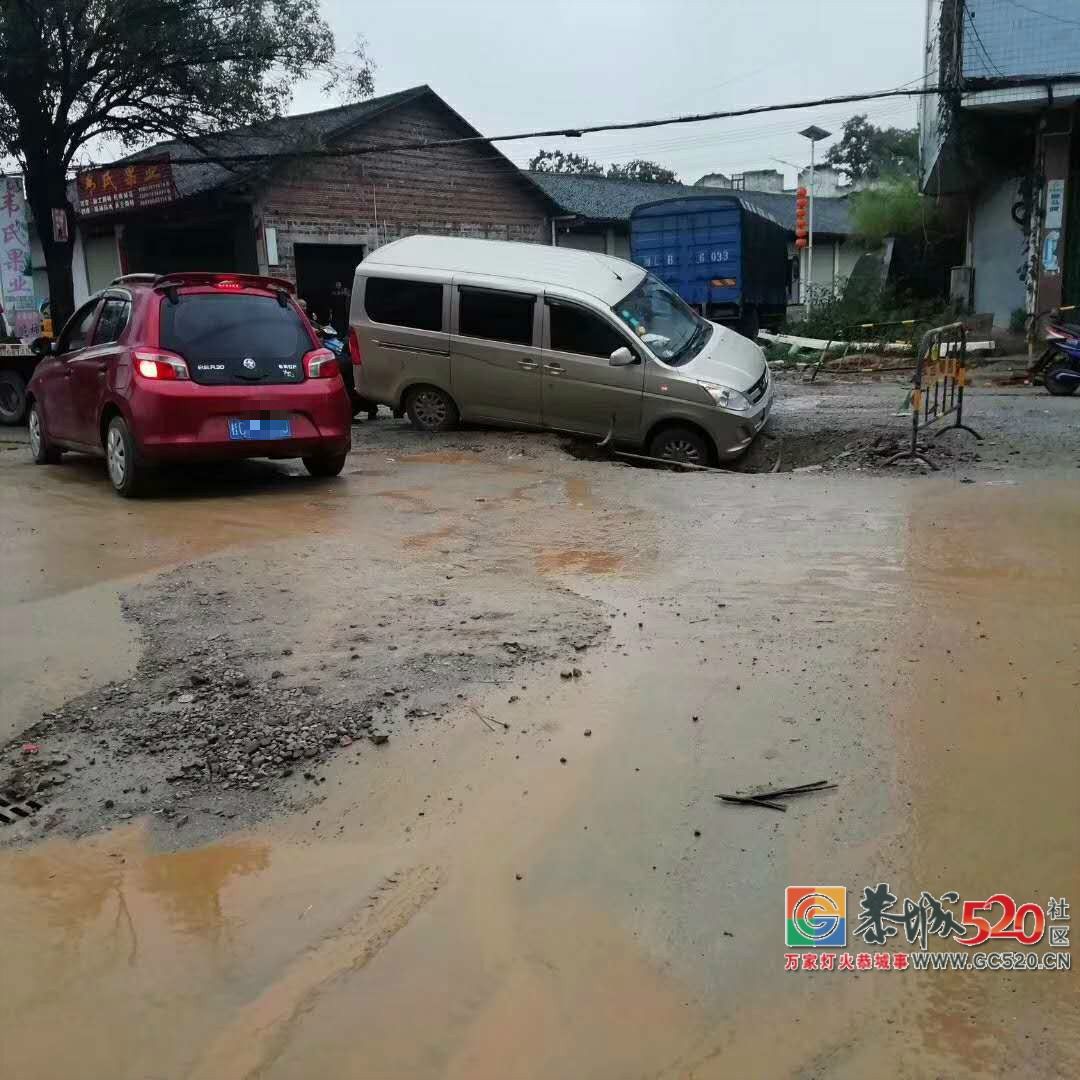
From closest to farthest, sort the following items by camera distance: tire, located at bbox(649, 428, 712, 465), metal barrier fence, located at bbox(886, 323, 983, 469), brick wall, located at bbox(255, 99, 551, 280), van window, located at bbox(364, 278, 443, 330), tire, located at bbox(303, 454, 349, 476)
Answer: metal barrier fence, located at bbox(886, 323, 983, 469), tire, located at bbox(303, 454, 349, 476), tire, located at bbox(649, 428, 712, 465), van window, located at bbox(364, 278, 443, 330), brick wall, located at bbox(255, 99, 551, 280)

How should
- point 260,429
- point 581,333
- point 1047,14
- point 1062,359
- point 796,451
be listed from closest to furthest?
1. point 260,429
2. point 581,333
3. point 796,451
4. point 1062,359
5. point 1047,14

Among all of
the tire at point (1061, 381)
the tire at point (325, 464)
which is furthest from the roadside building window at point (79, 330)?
the tire at point (1061, 381)

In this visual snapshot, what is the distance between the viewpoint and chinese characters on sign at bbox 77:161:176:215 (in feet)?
65.6

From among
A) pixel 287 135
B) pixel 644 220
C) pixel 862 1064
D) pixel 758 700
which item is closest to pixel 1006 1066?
pixel 862 1064

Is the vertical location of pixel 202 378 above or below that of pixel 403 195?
below

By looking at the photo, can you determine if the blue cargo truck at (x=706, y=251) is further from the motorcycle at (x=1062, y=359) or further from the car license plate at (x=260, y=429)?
the car license plate at (x=260, y=429)

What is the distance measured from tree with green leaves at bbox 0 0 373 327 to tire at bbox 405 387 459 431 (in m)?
8.27

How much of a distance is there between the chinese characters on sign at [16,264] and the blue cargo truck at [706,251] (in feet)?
35.7

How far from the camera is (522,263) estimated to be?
1060 cm

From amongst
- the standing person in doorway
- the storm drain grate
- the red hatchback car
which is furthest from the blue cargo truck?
the storm drain grate

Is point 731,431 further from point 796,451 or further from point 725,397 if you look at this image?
point 796,451

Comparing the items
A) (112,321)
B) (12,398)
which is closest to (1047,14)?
(112,321)

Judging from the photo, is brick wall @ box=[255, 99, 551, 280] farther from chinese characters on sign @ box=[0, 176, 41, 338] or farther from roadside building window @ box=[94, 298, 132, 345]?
roadside building window @ box=[94, 298, 132, 345]

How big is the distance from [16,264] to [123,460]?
34.1ft
